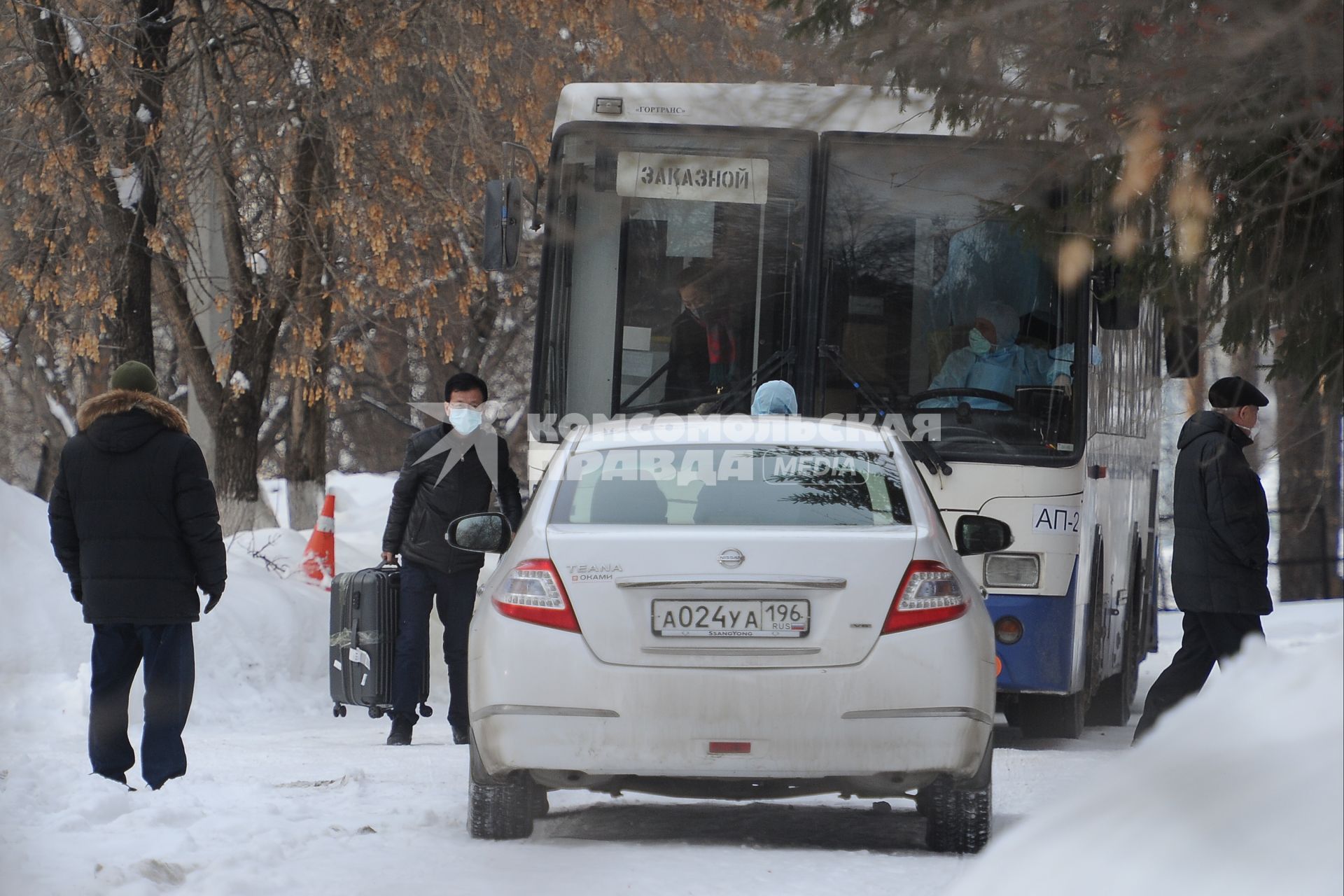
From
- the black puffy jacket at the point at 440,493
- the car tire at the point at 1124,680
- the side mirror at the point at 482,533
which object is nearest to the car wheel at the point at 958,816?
the side mirror at the point at 482,533

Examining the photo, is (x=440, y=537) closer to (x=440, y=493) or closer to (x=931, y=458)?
(x=440, y=493)

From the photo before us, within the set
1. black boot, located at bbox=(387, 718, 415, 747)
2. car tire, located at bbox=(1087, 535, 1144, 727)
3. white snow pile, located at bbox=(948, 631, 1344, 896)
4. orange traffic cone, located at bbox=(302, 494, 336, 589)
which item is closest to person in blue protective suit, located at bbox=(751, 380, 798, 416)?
black boot, located at bbox=(387, 718, 415, 747)

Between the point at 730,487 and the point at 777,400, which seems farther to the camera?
the point at 777,400

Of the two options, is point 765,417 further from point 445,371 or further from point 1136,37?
point 445,371

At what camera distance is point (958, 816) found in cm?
602

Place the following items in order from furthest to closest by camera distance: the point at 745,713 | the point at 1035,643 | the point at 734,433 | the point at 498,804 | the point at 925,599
Answer: the point at 1035,643
the point at 734,433
the point at 498,804
the point at 925,599
the point at 745,713

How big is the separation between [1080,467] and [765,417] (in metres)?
2.75

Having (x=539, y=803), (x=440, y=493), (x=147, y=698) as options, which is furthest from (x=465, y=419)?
(x=539, y=803)

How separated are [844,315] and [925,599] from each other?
357 centimetres

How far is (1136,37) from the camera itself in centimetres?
543

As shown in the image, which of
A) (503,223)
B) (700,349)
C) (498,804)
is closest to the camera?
(498,804)

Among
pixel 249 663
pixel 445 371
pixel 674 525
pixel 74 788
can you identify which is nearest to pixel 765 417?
pixel 674 525

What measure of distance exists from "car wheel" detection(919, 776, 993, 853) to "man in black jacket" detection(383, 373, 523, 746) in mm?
3889

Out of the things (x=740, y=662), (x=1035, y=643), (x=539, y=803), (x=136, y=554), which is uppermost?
(x=136, y=554)
